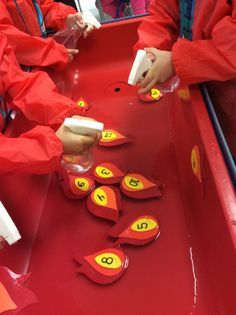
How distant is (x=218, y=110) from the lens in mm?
770

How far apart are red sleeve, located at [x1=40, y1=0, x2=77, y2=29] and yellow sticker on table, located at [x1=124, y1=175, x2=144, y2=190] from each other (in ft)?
2.17

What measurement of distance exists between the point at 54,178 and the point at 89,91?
1.21 ft

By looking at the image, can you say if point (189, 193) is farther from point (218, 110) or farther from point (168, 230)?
point (218, 110)

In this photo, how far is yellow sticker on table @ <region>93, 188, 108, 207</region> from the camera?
74 centimetres

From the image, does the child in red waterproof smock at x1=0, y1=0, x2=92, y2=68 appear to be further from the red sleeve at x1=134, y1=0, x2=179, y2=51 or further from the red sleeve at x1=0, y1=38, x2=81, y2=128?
the red sleeve at x1=134, y1=0, x2=179, y2=51

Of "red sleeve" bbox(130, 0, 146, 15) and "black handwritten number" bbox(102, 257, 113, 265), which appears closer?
"black handwritten number" bbox(102, 257, 113, 265)

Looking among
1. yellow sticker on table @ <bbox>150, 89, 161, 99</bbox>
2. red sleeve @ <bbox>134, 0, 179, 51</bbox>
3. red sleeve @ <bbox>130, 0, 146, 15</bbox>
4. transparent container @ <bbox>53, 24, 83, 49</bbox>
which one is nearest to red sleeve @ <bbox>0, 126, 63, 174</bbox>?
red sleeve @ <bbox>134, 0, 179, 51</bbox>

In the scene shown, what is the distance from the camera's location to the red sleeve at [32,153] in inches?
23.6

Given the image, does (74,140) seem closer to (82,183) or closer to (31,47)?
(82,183)

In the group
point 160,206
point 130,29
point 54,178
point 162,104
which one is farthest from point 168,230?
point 130,29

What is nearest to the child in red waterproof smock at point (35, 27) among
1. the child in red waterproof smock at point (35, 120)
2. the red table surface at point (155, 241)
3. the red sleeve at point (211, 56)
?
the child in red waterproof smock at point (35, 120)

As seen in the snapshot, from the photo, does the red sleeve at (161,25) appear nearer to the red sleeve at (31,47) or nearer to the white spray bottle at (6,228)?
the red sleeve at (31,47)

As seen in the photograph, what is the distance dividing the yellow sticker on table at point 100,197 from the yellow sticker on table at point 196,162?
0.20 metres

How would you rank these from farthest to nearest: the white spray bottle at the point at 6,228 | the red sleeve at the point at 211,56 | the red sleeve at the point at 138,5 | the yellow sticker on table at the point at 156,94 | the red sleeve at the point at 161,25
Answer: the red sleeve at the point at 138,5
the yellow sticker on table at the point at 156,94
the red sleeve at the point at 161,25
the red sleeve at the point at 211,56
the white spray bottle at the point at 6,228
